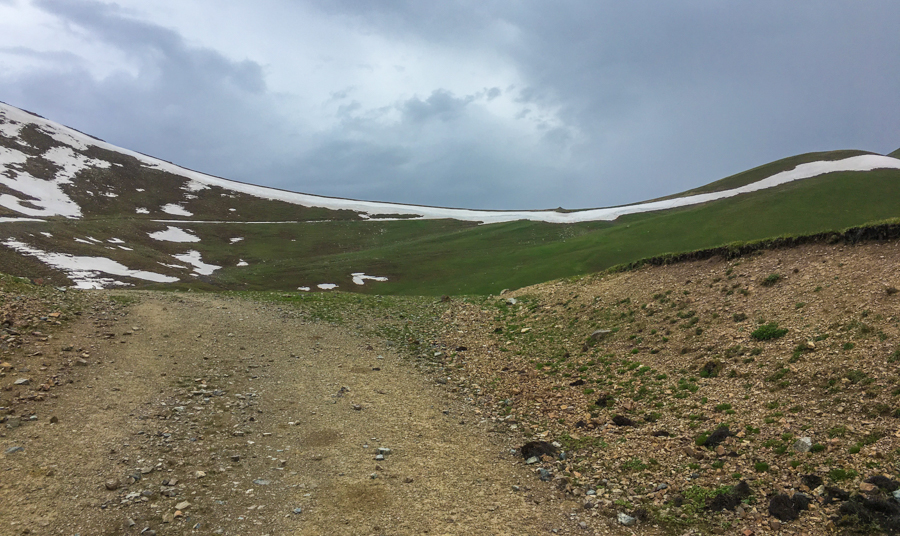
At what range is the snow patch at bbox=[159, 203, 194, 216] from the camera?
4205 inches

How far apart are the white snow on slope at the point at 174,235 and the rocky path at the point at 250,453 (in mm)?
68334

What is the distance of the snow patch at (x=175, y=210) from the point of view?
10681 centimetres

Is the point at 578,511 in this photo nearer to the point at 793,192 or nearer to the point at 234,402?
the point at 234,402

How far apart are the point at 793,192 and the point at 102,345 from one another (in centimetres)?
7383

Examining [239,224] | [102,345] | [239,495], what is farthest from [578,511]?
[239,224]

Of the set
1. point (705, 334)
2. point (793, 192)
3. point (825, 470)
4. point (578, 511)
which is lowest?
point (578, 511)

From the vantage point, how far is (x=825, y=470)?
347 inches

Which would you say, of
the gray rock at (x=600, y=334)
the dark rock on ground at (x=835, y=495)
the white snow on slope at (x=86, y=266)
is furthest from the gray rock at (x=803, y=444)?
the white snow on slope at (x=86, y=266)

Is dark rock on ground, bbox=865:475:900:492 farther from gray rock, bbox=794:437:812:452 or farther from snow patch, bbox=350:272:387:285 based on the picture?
snow patch, bbox=350:272:387:285

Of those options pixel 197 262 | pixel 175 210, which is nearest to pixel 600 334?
pixel 197 262

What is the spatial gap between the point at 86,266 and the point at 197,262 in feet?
57.5

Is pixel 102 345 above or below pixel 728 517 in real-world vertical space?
above

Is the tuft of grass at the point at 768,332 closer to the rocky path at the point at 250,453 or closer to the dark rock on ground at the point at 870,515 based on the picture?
the dark rock on ground at the point at 870,515

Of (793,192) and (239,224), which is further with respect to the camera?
(239,224)
